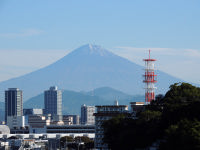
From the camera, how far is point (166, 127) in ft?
286

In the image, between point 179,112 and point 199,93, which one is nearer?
point 179,112

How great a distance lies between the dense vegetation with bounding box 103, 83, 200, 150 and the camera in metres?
75.5

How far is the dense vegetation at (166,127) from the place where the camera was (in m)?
75.5

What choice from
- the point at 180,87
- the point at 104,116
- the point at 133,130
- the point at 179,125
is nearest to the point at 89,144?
the point at 104,116

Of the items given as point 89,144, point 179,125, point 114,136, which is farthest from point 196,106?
point 89,144

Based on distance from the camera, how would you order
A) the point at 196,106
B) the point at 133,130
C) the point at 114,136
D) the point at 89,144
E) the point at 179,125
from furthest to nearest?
the point at 89,144 < the point at 114,136 < the point at 133,130 < the point at 196,106 < the point at 179,125

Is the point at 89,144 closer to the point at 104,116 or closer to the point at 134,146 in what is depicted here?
the point at 104,116

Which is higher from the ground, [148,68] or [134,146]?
[148,68]

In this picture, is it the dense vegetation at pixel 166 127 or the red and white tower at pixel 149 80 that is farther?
the red and white tower at pixel 149 80

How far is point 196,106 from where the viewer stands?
284ft

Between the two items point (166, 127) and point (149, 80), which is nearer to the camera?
point (166, 127)

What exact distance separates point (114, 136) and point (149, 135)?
643 inches

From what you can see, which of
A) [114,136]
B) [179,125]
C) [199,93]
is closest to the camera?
[179,125]

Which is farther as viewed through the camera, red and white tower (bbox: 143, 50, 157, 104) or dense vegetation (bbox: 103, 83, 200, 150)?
red and white tower (bbox: 143, 50, 157, 104)
